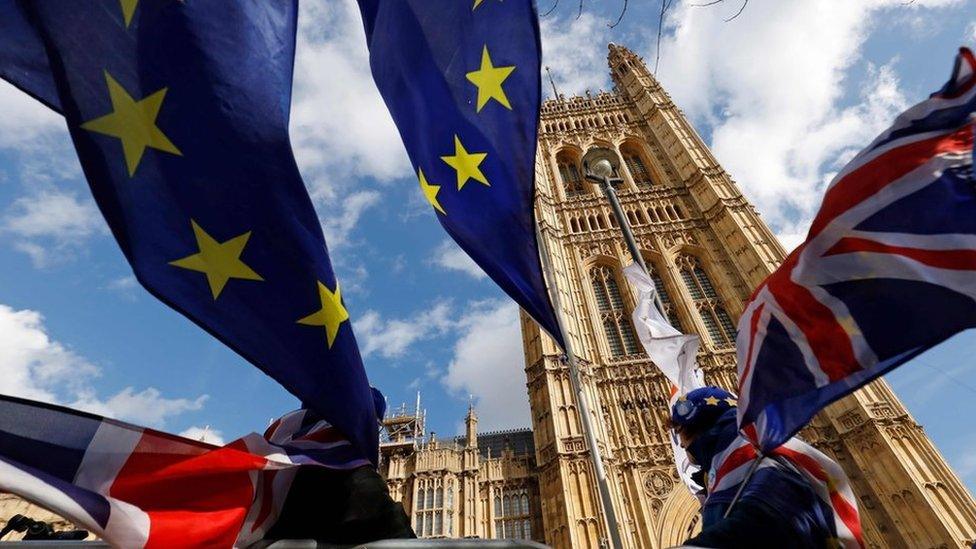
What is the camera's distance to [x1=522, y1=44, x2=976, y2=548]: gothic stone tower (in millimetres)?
13273

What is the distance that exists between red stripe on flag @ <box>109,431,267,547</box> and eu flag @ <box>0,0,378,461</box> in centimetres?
40

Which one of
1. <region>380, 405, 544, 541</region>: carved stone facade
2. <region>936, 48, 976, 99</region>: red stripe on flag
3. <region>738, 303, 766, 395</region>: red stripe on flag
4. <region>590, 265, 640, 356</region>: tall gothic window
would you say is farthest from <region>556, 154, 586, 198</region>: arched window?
<region>936, 48, 976, 99</region>: red stripe on flag

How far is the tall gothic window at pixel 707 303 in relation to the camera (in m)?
18.6

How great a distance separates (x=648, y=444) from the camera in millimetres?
15648

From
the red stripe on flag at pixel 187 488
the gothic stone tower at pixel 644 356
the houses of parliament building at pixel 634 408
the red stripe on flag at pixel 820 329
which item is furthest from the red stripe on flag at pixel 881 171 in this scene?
the gothic stone tower at pixel 644 356

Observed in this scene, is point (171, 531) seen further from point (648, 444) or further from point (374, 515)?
point (648, 444)

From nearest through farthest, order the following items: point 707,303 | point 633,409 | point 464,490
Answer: point 633,409 → point 464,490 → point 707,303

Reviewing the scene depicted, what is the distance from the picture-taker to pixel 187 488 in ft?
6.50

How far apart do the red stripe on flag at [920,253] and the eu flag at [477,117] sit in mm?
1479

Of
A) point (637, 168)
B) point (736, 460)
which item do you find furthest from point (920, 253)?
point (637, 168)

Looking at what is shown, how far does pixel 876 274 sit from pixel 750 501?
3.42ft

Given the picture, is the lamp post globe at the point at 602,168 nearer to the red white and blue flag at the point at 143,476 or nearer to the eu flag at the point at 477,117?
the eu flag at the point at 477,117

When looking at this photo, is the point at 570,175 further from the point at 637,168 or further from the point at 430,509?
the point at 430,509

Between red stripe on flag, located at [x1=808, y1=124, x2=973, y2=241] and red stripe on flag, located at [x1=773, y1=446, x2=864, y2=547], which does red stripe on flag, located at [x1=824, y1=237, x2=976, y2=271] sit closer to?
red stripe on flag, located at [x1=808, y1=124, x2=973, y2=241]
